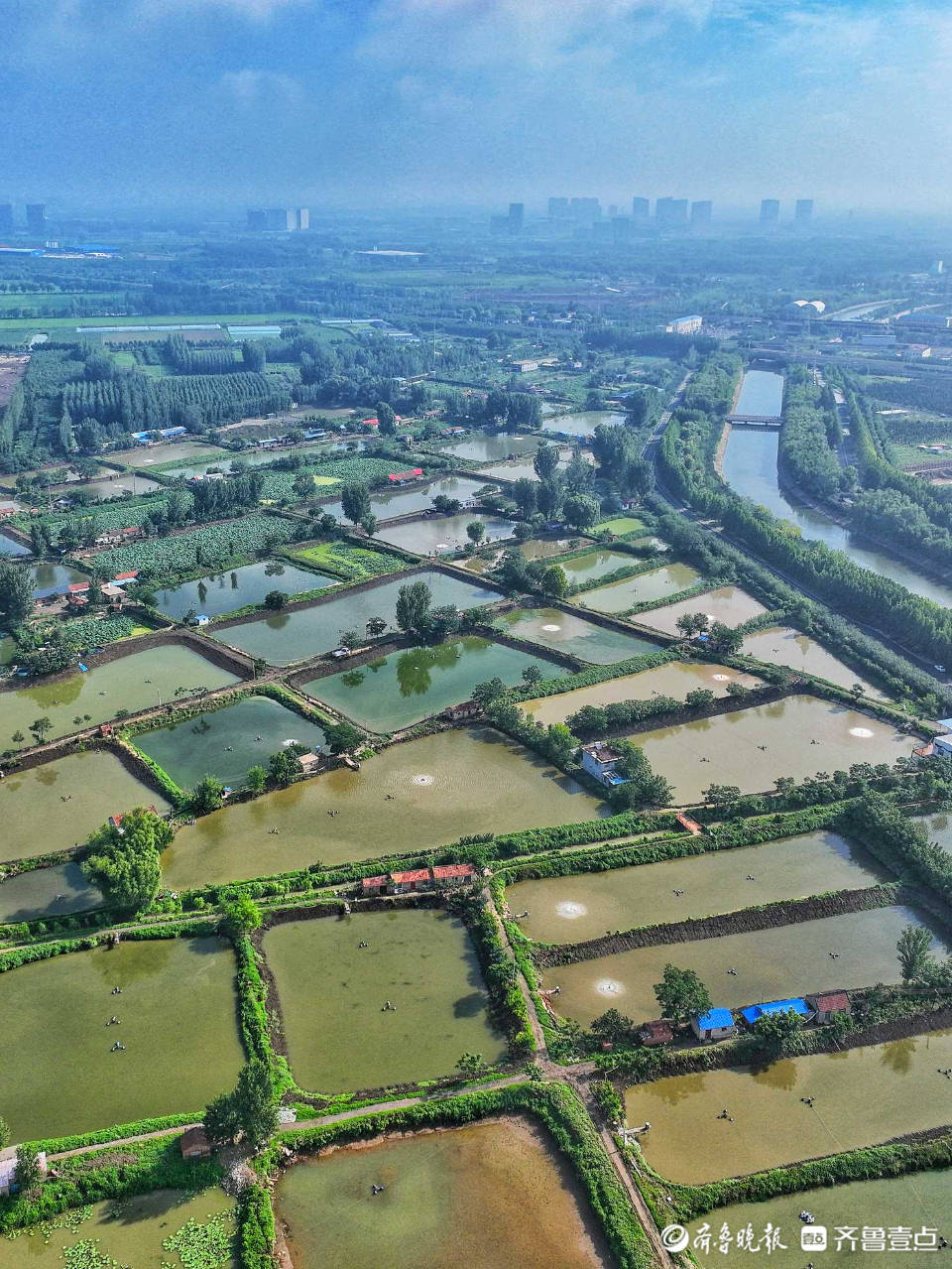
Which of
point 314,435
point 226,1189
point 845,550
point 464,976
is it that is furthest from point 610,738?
point 314,435

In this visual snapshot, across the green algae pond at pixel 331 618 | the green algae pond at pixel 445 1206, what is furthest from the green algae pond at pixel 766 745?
the green algae pond at pixel 331 618

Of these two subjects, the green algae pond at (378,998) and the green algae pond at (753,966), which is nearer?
the green algae pond at (378,998)

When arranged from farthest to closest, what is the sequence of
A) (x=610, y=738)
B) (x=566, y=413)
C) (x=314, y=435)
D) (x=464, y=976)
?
Answer: (x=566, y=413) < (x=314, y=435) < (x=610, y=738) < (x=464, y=976)

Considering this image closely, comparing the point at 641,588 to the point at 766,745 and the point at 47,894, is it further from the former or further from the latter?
the point at 47,894

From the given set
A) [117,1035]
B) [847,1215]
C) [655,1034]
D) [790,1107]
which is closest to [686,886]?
[655,1034]

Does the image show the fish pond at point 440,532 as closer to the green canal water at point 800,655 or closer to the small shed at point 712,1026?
the green canal water at point 800,655

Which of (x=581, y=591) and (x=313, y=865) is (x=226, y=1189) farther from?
(x=581, y=591)

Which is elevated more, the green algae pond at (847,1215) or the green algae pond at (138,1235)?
the green algae pond at (847,1215)
